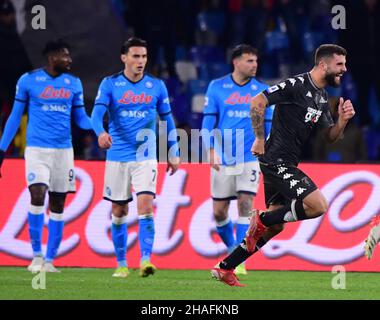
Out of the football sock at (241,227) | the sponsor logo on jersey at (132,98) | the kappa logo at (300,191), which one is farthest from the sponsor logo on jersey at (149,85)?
the kappa logo at (300,191)

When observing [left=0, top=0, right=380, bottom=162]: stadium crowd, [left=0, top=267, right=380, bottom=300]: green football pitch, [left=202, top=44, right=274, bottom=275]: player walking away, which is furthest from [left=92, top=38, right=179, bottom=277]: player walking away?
[left=0, top=0, right=380, bottom=162]: stadium crowd

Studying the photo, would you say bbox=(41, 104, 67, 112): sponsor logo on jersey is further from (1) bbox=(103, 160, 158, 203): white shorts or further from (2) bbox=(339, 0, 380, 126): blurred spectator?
(2) bbox=(339, 0, 380, 126): blurred spectator

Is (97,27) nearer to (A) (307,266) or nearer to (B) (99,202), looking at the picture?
(B) (99,202)

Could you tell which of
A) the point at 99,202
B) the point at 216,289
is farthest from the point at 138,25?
the point at 216,289

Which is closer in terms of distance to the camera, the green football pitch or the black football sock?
the green football pitch

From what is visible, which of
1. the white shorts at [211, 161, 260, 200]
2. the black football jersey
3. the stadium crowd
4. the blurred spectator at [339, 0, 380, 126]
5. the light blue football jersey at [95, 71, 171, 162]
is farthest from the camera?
the blurred spectator at [339, 0, 380, 126]

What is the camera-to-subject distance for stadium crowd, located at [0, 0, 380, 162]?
16.4m

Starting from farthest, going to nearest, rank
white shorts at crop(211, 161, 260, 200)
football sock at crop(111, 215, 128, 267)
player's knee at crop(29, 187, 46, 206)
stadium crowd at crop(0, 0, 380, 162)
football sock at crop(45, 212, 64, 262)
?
stadium crowd at crop(0, 0, 380, 162) → white shorts at crop(211, 161, 260, 200) → football sock at crop(45, 212, 64, 262) → player's knee at crop(29, 187, 46, 206) → football sock at crop(111, 215, 128, 267)

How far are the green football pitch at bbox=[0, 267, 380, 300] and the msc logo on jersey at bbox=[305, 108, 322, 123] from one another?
60.3 inches

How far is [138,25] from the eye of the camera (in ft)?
55.8

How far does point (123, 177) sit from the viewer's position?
11.6 metres

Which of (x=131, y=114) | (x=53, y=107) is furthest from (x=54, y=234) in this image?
(x=131, y=114)

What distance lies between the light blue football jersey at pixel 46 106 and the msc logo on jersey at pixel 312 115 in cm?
322
